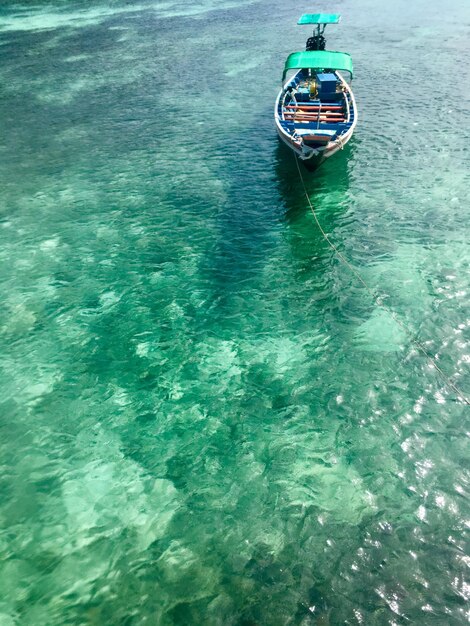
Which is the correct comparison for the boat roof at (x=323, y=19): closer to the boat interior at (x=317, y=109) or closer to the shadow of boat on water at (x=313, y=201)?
the boat interior at (x=317, y=109)

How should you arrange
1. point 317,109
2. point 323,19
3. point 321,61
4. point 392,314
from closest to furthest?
point 392,314, point 321,61, point 317,109, point 323,19

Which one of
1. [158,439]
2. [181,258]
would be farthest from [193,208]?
[158,439]

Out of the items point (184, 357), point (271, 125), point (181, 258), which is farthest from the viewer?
point (271, 125)

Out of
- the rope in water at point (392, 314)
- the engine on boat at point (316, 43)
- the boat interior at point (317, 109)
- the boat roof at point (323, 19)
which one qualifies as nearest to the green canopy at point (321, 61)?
the boat interior at point (317, 109)

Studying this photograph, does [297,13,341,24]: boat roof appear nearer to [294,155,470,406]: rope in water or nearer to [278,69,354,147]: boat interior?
[278,69,354,147]: boat interior

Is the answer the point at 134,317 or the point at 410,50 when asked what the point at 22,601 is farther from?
the point at 410,50

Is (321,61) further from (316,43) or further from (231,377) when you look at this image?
(231,377)

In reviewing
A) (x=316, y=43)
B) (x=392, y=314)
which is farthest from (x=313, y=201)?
(x=316, y=43)
